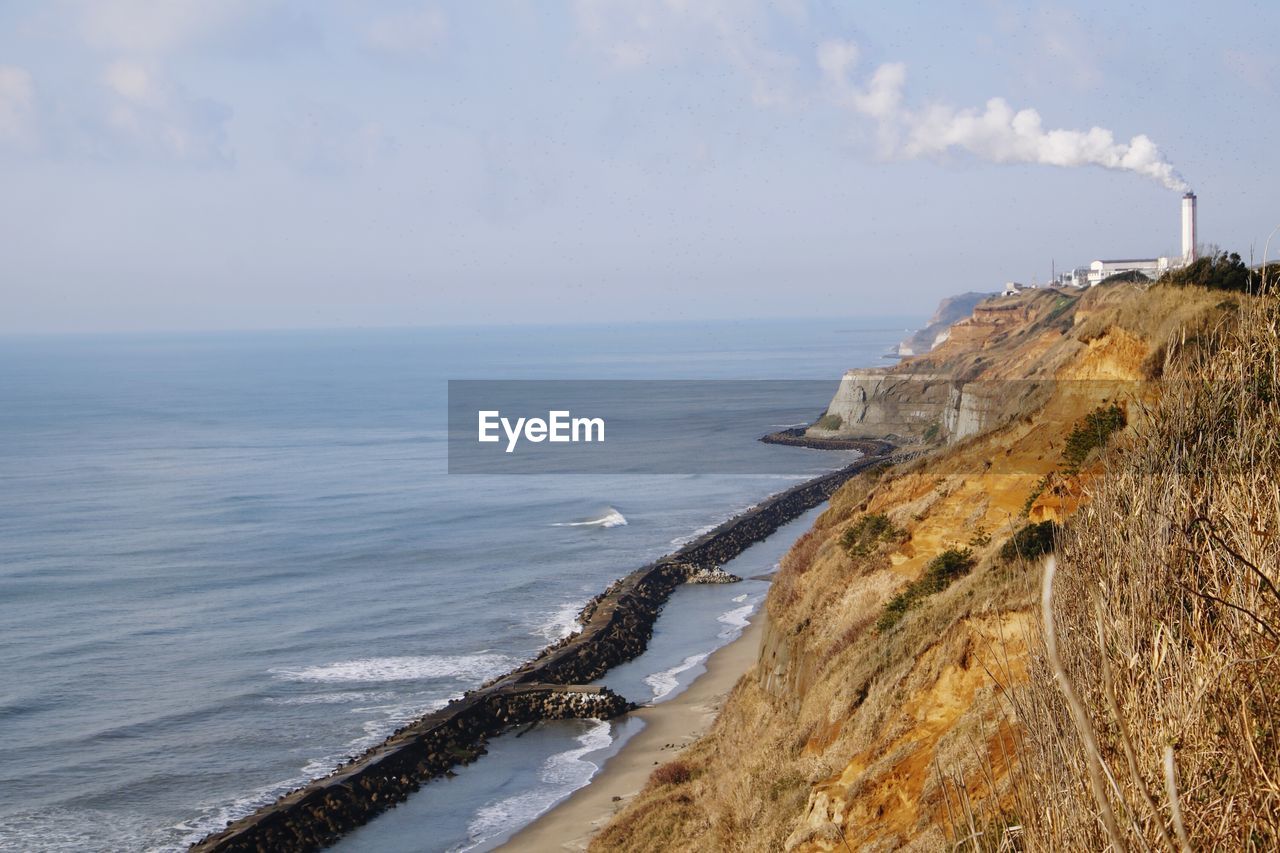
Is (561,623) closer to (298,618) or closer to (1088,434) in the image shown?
(298,618)

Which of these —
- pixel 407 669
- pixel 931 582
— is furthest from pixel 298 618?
pixel 931 582

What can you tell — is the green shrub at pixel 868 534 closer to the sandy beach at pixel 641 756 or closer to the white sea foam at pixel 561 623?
the sandy beach at pixel 641 756

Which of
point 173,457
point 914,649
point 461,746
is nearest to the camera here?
point 914,649

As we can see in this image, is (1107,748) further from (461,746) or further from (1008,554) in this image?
(461,746)

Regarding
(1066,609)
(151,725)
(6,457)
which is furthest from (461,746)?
(6,457)

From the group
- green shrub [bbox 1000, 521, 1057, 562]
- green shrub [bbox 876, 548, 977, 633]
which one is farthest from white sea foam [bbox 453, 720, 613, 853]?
green shrub [bbox 1000, 521, 1057, 562]

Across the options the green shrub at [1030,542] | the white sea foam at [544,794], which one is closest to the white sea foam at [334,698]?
the white sea foam at [544,794]
